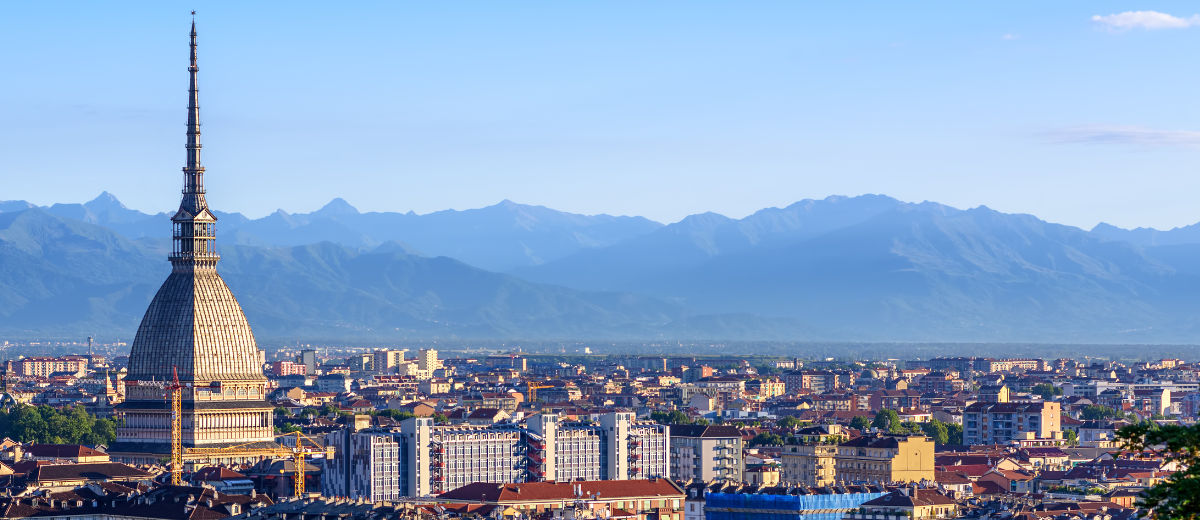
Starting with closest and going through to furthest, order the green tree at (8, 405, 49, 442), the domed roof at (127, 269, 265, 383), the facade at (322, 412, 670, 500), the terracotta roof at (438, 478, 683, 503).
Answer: the terracotta roof at (438, 478, 683, 503), the facade at (322, 412, 670, 500), the domed roof at (127, 269, 265, 383), the green tree at (8, 405, 49, 442)

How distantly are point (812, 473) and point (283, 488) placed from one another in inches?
915

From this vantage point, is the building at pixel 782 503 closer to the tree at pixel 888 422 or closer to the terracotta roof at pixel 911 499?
the terracotta roof at pixel 911 499

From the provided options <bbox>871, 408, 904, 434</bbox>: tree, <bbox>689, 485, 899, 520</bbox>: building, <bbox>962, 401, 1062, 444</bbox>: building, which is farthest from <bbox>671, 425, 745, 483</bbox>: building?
Result: <bbox>962, 401, 1062, 444</bbox>: building

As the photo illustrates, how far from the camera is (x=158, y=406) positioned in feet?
397

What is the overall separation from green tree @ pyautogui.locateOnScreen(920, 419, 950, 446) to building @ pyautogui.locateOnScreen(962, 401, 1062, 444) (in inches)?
59.5

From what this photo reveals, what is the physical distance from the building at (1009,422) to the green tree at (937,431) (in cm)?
151

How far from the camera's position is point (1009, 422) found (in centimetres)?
15062

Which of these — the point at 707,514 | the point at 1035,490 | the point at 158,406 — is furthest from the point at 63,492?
the point at 1035,490

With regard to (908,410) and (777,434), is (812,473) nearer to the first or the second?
(777,434)

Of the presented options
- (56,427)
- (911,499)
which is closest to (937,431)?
(56,427)

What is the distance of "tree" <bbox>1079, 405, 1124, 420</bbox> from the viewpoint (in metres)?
164

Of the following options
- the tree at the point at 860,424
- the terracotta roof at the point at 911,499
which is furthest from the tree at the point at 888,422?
the terracotta roof at the point at 911,499

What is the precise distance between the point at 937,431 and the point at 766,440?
2034 cm

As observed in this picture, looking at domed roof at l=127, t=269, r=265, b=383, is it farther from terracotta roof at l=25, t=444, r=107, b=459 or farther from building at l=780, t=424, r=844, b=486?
building at l=780, t=424, r=844, b=486
